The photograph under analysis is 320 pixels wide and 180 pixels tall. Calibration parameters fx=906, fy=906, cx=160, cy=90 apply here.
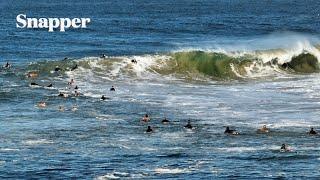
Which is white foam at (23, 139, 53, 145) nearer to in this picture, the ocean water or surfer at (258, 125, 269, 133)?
the ocean water

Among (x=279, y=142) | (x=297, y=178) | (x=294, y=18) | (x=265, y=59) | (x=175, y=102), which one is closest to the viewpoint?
(x=297, y=178)

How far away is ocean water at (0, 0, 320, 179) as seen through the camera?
49844 millimetres

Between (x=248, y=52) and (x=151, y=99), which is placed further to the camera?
(x=248, y=52)

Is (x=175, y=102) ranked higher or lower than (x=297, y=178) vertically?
higher

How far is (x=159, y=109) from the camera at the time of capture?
6838 cm

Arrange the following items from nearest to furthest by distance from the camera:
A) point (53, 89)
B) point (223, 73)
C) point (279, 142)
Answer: point (279, 142) < point (53, 89) < point (223, 73)

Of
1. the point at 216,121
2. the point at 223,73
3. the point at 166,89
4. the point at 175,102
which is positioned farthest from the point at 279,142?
the point at 223,73

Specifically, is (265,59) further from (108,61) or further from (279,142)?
(279,142)

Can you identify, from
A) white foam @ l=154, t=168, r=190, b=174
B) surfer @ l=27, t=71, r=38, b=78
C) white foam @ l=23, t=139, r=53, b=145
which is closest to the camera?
white foam @ l=154, t=168, r=190, b=174

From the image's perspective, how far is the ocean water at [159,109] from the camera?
49.8 metres

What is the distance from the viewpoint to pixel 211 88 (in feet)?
269

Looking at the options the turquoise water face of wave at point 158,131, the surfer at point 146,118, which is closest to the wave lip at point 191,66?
the turquoise water face of wave at point 158,131

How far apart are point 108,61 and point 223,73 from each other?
12.1 metres

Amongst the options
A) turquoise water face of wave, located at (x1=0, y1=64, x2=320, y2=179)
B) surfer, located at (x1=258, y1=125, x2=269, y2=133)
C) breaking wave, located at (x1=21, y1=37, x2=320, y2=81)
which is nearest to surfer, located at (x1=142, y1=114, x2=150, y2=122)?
turquoise water face of wave, located at (x1=0, y1=64, x2=320, y2=179)
